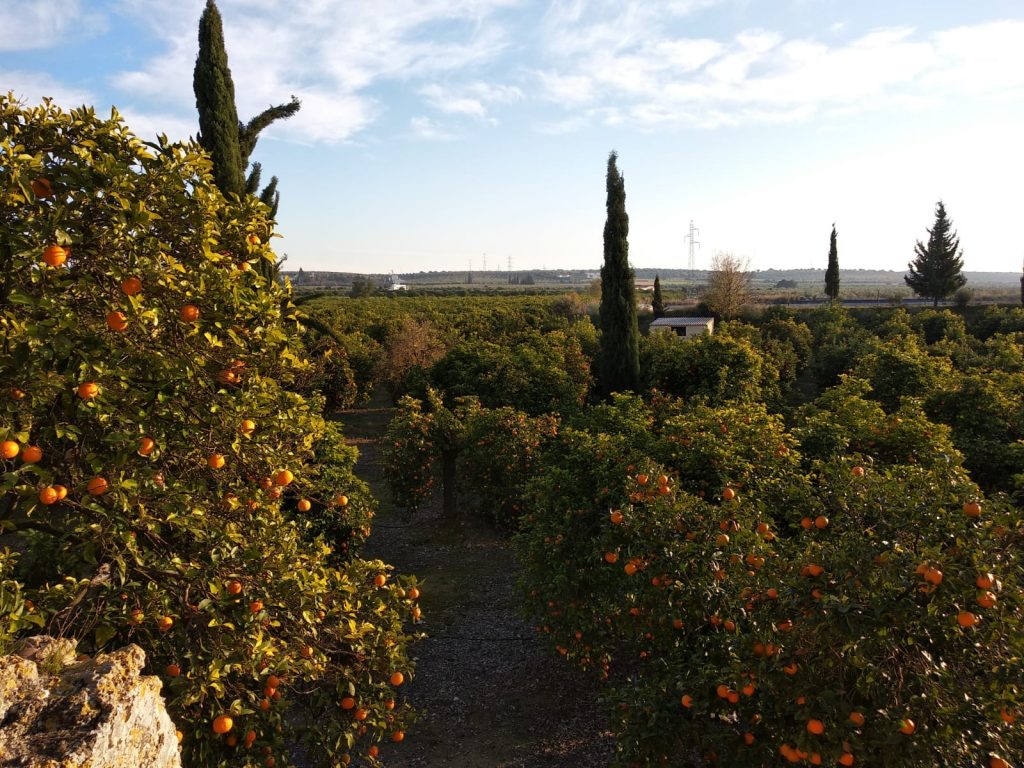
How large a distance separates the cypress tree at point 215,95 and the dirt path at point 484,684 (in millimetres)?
8101

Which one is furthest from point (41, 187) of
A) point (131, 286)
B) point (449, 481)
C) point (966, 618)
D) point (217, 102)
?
point (449, 481)

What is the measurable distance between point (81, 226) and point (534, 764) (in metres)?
6.46

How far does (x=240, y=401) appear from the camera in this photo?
357 centimetres

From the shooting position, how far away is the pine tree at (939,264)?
43.2m

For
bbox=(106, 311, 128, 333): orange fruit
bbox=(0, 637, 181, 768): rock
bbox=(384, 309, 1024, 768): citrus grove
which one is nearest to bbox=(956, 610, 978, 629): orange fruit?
A: bbox=(384, 309, 1024, 768): citrus grove

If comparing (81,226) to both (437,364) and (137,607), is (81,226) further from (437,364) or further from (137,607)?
(437,364)

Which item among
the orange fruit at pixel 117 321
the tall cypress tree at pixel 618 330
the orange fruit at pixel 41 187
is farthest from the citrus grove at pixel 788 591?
the tall cypress tree at pixel 618 330

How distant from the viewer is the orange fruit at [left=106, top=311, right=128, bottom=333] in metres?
2.92

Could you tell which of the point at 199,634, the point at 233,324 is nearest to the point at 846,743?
the point at 199,634

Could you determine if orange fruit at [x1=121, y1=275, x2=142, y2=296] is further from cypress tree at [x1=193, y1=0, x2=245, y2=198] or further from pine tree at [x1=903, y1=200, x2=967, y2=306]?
pine tree at [x1=903, y1=200, x2=967, y2=306]

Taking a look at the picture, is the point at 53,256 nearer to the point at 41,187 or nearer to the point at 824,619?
the point at 41,187

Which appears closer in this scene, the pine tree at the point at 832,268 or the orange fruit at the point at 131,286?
the orange fruit at the point at 131,286

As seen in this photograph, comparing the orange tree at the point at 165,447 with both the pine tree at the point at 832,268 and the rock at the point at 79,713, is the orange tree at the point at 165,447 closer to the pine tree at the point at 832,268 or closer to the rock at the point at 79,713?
the rock at the point at 79,713

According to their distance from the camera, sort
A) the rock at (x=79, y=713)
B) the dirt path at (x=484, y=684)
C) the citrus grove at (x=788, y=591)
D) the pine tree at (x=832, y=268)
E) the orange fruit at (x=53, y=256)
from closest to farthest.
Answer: the rock at (x=79, y=713)
the orange fruit at (x=53, y=256)
the citrus grove at (x=788, y=591)
the dirt path at (x=484, y=684)
the pine tree at (x=832, y=268)
